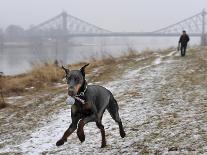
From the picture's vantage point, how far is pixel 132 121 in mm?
7473

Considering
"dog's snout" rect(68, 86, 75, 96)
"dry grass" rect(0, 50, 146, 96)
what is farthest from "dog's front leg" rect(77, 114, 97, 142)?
"dry grass" rect(0, 50, 146, 96)

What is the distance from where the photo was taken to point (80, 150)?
6039 millimetres

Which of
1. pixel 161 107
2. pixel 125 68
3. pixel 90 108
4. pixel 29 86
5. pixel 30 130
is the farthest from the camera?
pixel 125 68

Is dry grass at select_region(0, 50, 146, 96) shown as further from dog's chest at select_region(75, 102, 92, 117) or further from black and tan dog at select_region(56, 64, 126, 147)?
dog's chest at select_region(75, 102, 92, 117)

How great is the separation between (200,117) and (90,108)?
2.82m

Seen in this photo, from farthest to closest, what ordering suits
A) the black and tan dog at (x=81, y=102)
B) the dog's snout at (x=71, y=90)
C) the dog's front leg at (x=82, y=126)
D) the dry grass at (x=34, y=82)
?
the dry grass at (x=34, y=82) → the dog's front leg at (x=82, y=126) → the black and tan dog at (x=81, y=102) → the dog's snout at (x=71, y=90)

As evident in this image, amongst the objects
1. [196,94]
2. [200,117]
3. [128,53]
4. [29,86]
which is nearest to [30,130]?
[200,117]

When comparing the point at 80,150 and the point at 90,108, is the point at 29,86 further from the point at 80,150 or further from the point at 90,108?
the point at 90,108

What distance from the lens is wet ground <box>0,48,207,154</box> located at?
590 cm

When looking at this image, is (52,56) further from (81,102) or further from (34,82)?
(81,102)

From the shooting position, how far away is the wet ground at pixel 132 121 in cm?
590

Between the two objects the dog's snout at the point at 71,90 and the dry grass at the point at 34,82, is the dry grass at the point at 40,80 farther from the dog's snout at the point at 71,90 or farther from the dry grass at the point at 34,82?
the dog's snout at the point at 71,90

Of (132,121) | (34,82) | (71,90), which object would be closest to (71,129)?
(71,90)

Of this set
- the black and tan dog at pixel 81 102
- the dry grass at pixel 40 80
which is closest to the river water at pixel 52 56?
the dry grass at pixel 40 80
